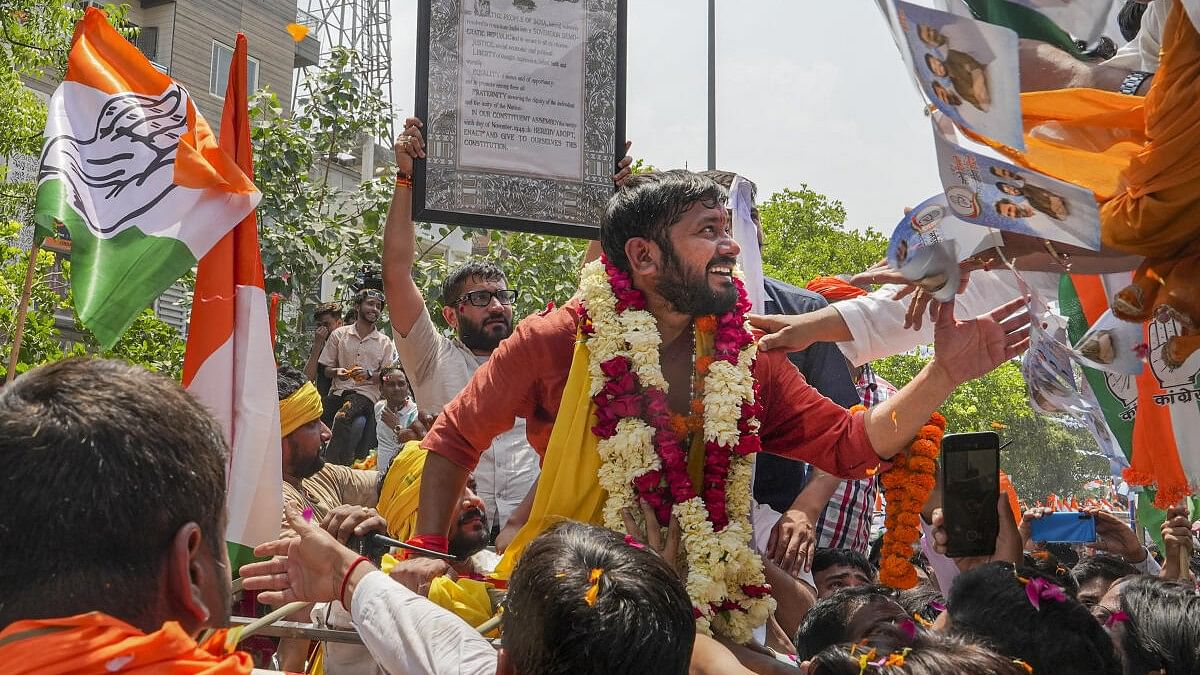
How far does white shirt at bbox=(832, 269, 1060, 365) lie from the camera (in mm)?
3746

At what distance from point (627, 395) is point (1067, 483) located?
7072cm

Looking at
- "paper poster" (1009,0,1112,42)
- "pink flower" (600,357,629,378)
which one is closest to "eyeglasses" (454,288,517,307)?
"pink flower" (600,357,629,378)

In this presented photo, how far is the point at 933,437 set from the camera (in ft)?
13.0

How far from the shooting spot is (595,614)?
2.09 m

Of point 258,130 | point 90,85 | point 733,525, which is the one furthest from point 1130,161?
point 258,130

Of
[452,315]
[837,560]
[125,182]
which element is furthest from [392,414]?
[837,560]

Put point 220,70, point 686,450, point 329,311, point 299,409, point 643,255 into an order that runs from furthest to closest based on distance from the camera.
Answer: point 220,70 < point 329,311 < point 299,409 < point 643,255 < point 686,450

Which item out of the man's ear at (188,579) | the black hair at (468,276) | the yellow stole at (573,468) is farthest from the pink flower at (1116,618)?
the black hair at (468,276)

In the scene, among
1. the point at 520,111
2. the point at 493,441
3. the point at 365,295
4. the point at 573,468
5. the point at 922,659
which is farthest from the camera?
the point at 365,295

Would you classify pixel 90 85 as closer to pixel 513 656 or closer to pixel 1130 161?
pixel 513 656

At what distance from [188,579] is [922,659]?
1438 millimetres

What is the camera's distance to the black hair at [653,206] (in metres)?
3.67

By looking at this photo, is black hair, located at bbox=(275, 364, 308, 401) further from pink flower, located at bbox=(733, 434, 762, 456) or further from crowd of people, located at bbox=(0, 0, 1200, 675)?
pink flower, located at bbox=(733, 434, 762, 456)

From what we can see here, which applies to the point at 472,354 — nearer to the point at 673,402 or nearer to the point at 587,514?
the point at 673,402
